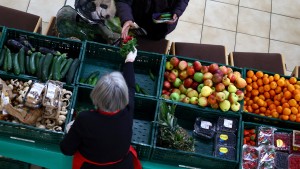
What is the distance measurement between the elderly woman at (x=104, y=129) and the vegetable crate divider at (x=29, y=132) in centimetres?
55

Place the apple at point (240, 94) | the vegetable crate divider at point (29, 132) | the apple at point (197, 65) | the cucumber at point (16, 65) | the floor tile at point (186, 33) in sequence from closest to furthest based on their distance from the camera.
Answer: the vegetable crate divider at point (29, 132)
the cucumber at point (16, 65)
the apple at point (240, 94)
the apple at point (197, 65)
the floor tile at point (186, 33)

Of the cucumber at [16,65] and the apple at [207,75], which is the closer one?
the cucumber at [16,65]

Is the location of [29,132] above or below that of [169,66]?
below

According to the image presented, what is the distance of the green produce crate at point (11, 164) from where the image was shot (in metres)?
3.89

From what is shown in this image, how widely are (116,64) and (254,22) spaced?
106 inches

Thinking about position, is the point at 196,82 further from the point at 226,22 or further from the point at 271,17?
the point at 271,17

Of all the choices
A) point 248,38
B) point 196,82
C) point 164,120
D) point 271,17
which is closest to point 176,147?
point 164,120

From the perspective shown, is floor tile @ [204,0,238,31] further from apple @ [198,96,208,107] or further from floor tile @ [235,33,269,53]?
apple @ [198,96,208,107]

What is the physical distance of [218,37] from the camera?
567 cm

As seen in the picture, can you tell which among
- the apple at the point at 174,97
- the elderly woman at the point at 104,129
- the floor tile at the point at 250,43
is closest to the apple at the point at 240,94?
the apple at the point at 174,97

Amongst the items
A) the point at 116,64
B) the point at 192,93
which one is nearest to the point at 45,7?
the point at 116,64

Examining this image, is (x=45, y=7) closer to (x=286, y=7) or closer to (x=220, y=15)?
(x=220, y=15)

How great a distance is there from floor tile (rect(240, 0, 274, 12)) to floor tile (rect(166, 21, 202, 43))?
890mm

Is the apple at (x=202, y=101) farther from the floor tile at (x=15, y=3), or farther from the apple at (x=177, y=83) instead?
the floor tile at (x=15, y=3)
